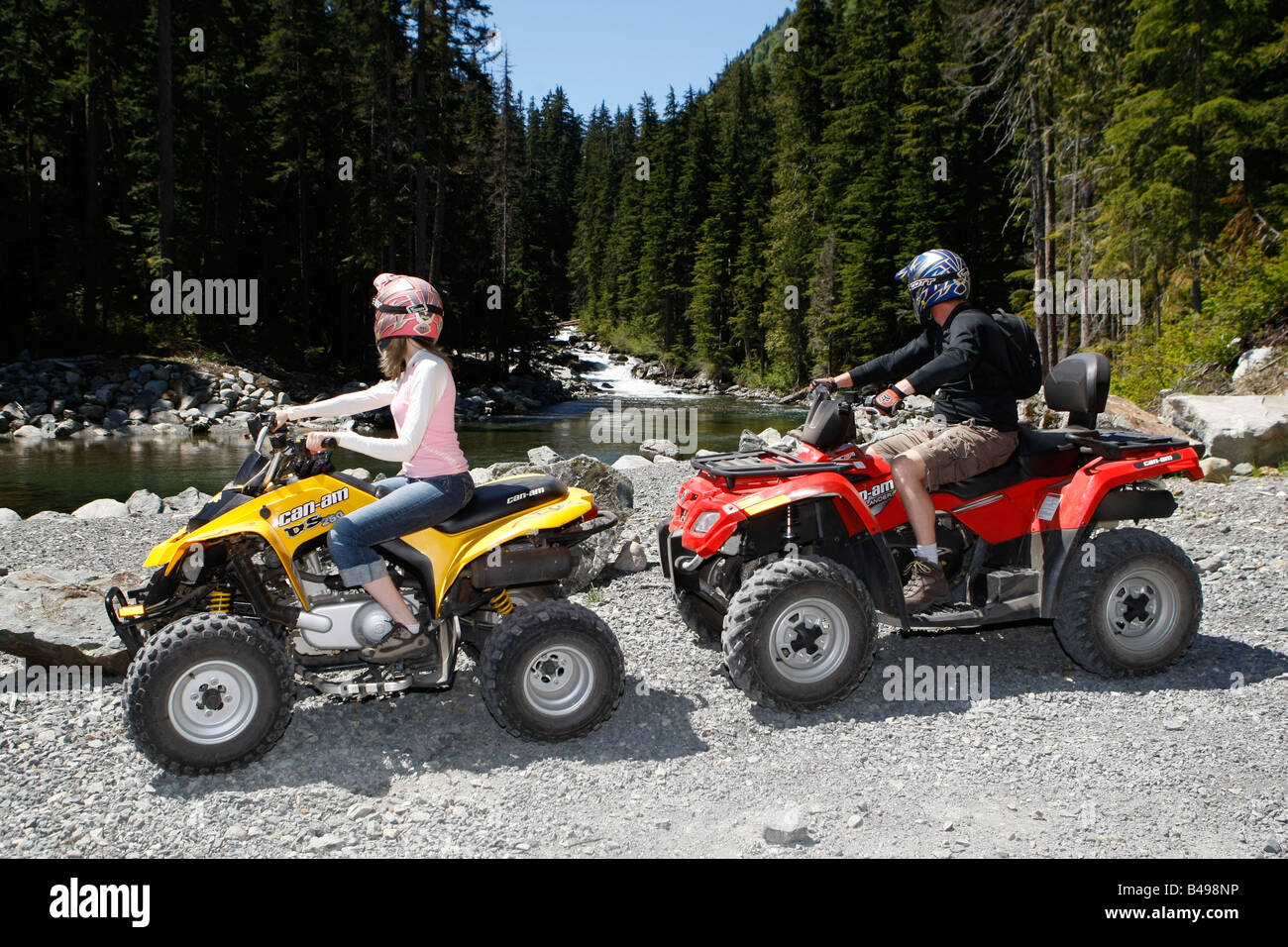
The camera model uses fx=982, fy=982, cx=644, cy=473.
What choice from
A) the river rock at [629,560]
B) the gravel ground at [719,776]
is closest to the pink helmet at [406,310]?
the gravel ground at [719,776]

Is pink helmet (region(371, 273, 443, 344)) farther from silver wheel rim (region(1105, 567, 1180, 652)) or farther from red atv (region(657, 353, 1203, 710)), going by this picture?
silver wheel rim (region(1105, 567, 1180, 652))

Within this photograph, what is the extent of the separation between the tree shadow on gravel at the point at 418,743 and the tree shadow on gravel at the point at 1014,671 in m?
0.69

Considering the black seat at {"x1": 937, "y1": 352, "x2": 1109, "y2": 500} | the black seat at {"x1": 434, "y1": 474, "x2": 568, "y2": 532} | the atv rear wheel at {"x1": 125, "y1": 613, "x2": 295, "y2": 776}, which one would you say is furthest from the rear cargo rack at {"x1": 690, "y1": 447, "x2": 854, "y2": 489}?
the atv rear wheel at {"x1": 125, "y1": 613, "x2": 295, "y2": 776}

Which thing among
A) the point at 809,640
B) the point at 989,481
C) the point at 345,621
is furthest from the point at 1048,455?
the point at 345,621

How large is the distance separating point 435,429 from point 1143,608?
4.59 meters

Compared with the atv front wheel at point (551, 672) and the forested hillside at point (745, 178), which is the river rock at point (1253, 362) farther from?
the atv front wheel at point (551, 672)

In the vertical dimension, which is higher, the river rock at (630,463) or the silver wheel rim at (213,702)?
the river rock at (630,463)

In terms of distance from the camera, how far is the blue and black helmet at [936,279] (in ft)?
21.1

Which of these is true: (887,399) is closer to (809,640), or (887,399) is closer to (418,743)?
(809,640)

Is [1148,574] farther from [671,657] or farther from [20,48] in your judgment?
[20,48]

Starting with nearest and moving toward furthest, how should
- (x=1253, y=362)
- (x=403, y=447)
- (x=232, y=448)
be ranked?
(x=403, y=447) < (x=1253, y=362) < (x=232, y=448)

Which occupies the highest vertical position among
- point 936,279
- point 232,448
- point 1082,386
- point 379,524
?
point 936,279

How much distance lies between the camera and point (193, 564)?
5105 mm
